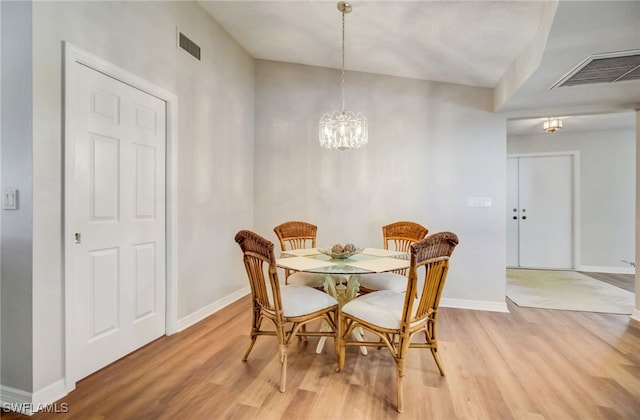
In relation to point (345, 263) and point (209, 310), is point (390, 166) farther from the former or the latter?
point (209, 310)

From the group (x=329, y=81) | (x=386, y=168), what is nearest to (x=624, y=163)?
(x=386, y=168)

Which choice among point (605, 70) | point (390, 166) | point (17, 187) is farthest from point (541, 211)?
point (17, 187)

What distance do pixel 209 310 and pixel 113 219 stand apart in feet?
4.66

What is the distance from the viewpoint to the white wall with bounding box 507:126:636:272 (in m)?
5.05

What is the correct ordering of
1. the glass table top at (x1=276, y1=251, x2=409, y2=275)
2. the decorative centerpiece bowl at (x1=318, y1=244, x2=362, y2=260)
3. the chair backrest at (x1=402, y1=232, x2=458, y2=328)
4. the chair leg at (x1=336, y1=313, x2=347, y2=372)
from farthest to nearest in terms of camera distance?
the decorative centerpiece bowl at (x1=318, y1=244, x2=362, y2=260) < the chair leg at (x1=336, y1=313, x2=347, y2=372) < the glass table top at (x1=276, y1=251, x2=409, y2=275) < the chair backrest at (x1=402, y1=232, x2=458, y2=328)

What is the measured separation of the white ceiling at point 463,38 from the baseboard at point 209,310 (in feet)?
9.58

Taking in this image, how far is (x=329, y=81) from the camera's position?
12.3 ft

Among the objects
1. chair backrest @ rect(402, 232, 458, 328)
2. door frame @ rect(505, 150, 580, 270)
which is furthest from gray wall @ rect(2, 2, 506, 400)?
door frame @ rect(505, 150, 580, 270)

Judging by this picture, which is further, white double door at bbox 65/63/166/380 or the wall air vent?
the wall air vent

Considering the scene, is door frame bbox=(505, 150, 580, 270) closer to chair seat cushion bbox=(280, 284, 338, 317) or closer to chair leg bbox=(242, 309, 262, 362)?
chair seat cushion bbox=(280, 284, 338, 317)

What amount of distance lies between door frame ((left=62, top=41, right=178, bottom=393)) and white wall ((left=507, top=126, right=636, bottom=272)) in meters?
5.92

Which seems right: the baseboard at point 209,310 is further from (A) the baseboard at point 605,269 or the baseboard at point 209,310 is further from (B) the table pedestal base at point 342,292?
(A) the baseboard at point 605,269

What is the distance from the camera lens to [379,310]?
6.00ft

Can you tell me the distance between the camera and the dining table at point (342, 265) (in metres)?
1.90
